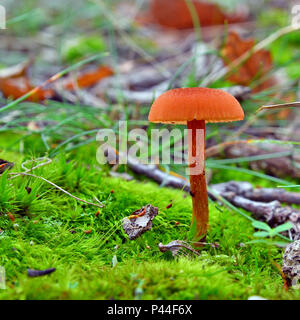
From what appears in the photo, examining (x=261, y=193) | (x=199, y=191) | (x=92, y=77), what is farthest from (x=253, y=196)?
(x=92, y=77)

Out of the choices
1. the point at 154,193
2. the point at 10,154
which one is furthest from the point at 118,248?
the point at 10,154

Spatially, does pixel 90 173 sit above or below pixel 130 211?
above

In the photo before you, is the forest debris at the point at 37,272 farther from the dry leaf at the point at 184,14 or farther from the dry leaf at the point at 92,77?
the dry leaf at the point at 184,14

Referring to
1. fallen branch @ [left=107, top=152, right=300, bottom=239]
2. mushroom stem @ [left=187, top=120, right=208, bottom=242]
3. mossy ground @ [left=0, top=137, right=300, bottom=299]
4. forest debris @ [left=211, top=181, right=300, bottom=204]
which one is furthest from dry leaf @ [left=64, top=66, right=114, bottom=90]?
mushroom stem @ [left=187, top=120, right=208, bottom=242]

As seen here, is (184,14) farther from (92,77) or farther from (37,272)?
(37,272)

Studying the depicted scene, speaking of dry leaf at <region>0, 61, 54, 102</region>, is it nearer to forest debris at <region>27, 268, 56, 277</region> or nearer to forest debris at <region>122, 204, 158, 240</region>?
forest debris at <region>122, 204, 158, 240</region>

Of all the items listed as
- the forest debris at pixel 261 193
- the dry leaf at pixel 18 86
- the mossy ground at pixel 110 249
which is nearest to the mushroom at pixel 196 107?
the mossy ground at pixel 110 249
